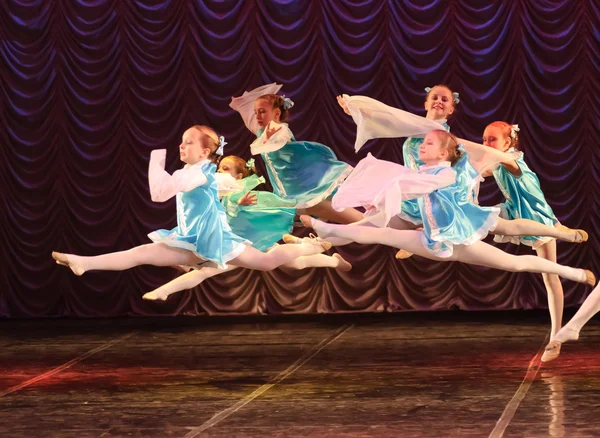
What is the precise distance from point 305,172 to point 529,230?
5.08 ft

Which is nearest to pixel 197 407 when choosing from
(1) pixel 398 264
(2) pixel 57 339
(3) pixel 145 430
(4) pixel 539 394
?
(3) pixel 145 430

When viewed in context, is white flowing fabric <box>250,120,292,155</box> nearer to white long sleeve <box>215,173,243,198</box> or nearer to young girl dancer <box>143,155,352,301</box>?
young girl dancer <box>143,155,352,301</box>

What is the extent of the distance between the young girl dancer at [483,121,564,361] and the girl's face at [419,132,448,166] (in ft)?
2.09

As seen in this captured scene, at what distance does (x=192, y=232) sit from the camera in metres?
5.46

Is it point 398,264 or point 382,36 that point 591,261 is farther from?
point 382,36

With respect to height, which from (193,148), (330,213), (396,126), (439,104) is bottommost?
(330,213)

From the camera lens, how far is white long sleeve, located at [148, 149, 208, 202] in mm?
5293

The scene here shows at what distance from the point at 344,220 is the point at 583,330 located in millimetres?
2270

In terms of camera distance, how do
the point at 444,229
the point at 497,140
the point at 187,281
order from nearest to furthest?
the point at 444,229 → the point at 187,281 → the point at 497,140

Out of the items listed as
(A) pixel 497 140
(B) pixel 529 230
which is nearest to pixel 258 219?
(A) pixel 497 140

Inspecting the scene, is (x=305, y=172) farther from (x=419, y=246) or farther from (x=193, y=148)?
(x=419, y=246)

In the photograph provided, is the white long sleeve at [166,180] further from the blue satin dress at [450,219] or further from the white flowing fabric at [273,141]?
the blue satin dress at [450,219]

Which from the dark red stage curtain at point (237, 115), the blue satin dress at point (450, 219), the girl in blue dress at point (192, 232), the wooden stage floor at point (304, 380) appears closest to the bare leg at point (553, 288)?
the wooden stage floor at point (304, 380)

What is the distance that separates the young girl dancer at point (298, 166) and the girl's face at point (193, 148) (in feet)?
2.04
